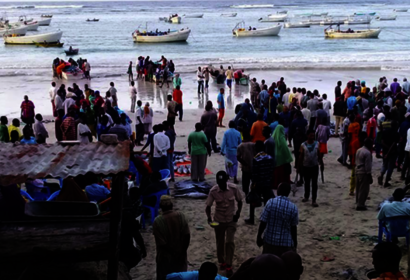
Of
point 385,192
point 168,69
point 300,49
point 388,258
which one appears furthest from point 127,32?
point 388,258

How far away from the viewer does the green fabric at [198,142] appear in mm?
10820

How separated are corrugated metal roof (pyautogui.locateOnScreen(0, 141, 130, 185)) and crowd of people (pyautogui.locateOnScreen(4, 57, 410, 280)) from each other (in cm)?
50

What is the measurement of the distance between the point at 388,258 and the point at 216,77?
24.0m

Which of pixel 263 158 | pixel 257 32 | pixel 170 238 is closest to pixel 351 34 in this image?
pixel 257 32

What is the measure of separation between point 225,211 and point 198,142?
12.8ft

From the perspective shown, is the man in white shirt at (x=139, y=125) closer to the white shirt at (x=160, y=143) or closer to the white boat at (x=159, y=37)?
the white shirt at (x=160, y=143)

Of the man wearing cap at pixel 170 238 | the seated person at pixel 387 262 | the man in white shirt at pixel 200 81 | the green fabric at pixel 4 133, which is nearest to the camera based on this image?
the seated person at pixel 387 262

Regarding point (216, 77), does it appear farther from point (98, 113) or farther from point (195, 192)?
point (195, 192)

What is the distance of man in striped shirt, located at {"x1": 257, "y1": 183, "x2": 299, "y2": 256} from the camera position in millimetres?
6156

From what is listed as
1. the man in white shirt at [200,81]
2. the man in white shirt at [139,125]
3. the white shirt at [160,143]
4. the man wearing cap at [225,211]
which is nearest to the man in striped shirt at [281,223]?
the man wearing cap at [225,211]

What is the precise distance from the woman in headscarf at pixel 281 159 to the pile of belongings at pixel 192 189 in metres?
1.32

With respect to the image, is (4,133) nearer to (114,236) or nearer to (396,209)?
(114,236)

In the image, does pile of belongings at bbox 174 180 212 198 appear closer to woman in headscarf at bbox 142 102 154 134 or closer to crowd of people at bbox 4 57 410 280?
crowd of people at bbox 4 57 410 280

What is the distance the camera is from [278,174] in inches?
409
